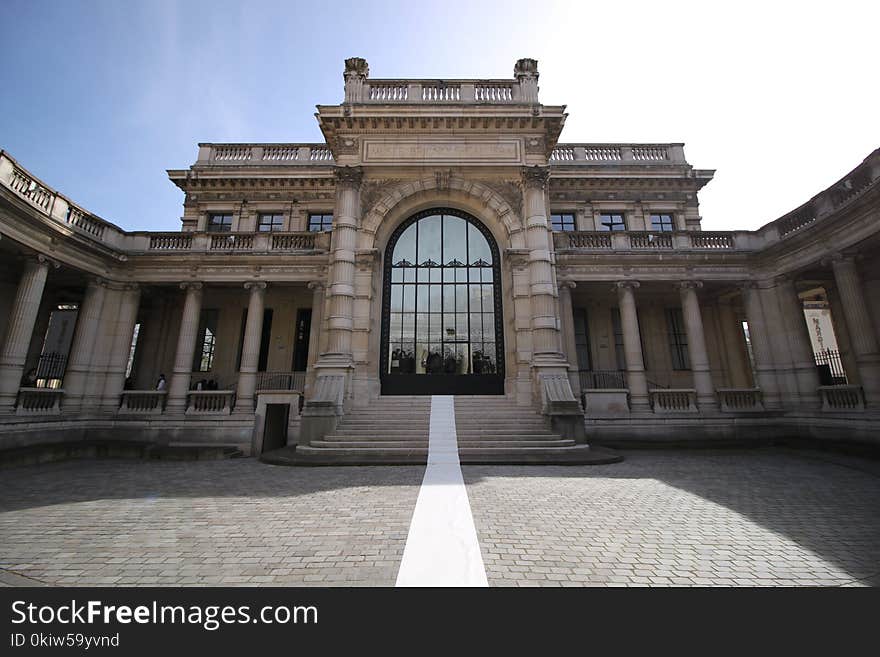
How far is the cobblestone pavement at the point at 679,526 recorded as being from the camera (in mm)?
3453

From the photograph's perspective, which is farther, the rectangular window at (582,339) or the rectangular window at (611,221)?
the rectangular window at (611,221)

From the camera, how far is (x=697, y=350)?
14.4 meters

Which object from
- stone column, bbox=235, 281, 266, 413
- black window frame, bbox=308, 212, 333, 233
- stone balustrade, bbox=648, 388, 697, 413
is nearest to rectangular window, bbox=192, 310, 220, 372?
stone column, bbox=235, 281, 266, 413

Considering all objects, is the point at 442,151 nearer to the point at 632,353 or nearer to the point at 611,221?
the point at 611,221

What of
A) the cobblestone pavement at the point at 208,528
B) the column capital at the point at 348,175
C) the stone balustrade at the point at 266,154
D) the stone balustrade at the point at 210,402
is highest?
the stone balustrade at the point at 266,154

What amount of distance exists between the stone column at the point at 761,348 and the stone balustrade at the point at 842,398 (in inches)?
53.2

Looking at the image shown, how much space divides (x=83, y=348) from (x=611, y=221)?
24211 mm

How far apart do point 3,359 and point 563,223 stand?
22.5m

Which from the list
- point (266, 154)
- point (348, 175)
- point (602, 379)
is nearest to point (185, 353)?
point (348, 175)

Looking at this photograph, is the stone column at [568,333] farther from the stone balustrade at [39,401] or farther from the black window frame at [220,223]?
the stone balustrade at [39,401]

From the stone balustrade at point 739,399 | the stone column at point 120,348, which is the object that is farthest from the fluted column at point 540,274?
the stone column at point 120,348

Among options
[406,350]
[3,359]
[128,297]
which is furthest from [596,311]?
[3,359]

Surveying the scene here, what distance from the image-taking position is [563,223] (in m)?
19.1
